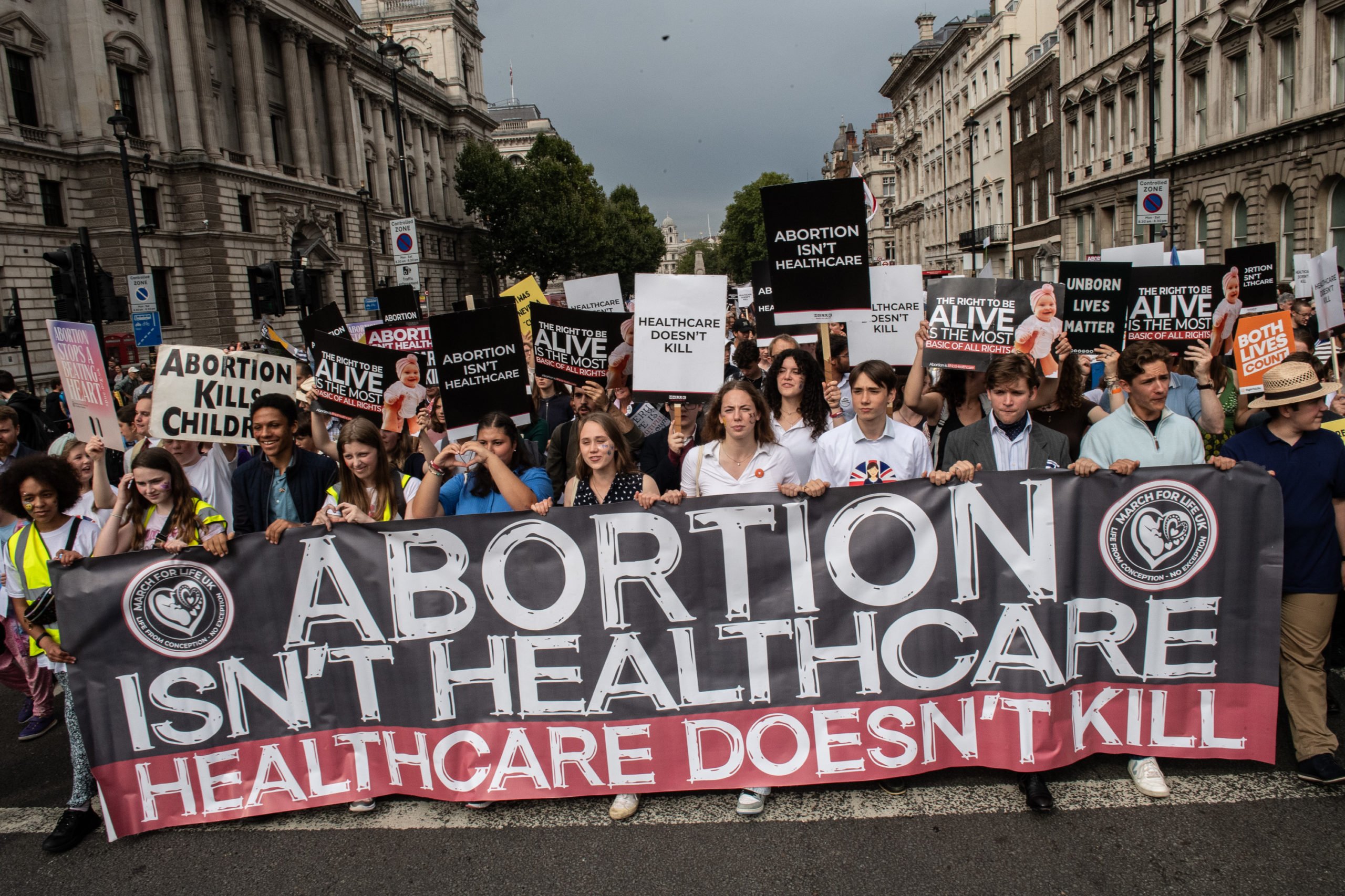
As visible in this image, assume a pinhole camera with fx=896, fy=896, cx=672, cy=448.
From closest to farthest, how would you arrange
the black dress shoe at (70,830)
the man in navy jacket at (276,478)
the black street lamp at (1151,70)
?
1. the black dress shoe at (70,830)
2. the man in navy jacket at (276,478)
3. the black street lamp at (1151,70)

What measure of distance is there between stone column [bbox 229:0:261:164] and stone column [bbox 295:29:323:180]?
495 centimetres

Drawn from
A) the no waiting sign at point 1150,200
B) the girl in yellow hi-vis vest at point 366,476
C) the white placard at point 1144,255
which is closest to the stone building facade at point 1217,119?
the no waiting sign at point 1150,200

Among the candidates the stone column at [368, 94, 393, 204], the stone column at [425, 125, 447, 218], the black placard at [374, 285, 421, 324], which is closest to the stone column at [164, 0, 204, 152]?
the stone column at [368, 94, 393, 204]

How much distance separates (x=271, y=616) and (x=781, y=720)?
2495mm

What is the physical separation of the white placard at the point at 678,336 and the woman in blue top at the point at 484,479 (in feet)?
3.96

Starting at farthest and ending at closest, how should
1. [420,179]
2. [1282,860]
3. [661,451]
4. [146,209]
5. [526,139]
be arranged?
[526,139] → [420,179] → [146,209] → [661,451] → [1282,860]

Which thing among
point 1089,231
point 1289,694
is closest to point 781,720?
point 1289,694

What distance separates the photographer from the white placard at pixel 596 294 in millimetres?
8906

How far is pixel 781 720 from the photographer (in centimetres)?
420

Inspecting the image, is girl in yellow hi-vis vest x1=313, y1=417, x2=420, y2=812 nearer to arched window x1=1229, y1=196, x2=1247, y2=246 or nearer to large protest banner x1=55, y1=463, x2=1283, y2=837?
large protest banner x1=55, y1=463, x2=1283, y2=837

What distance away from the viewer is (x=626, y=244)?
8675 centimetres

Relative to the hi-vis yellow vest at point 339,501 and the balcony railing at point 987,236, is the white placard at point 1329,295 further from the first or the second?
the balcony railing at point 987,236

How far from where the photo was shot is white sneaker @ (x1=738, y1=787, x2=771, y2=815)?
4.06 m

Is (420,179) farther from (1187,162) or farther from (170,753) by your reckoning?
(170,753)
